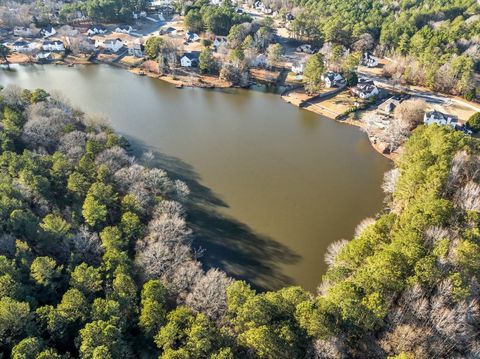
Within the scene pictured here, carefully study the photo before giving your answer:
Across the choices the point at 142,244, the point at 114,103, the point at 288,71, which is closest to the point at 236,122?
the point at 114,103

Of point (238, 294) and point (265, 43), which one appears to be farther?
point (265, 43)

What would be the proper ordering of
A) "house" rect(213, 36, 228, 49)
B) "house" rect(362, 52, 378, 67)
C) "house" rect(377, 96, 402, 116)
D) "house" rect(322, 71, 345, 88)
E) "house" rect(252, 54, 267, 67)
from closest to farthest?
"house" rect(377, 96, 402, 116) → "house" rect(322, 71, 345, 88) → "house" rect(252, 54, 267, 67) → "house" rect(362, 52, 378, 67) → "house" rect(213, 36, 228, 49)

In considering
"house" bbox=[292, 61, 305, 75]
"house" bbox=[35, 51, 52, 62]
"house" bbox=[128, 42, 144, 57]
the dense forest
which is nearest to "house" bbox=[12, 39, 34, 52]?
"house" bbox=[35, 51, 52, 62]

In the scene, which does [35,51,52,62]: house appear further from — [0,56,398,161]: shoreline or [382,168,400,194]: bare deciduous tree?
[382,168,400,194]: bare deciduous tree

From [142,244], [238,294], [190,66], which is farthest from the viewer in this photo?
[190,66]

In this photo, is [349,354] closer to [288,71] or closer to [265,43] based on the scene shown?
[288,71]

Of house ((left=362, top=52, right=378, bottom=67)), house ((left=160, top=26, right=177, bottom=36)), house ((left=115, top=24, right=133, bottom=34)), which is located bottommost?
house ((left=115, top=24, right=133, bottom=34))

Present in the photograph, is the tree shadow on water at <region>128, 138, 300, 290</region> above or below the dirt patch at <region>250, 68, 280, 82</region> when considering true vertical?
below
